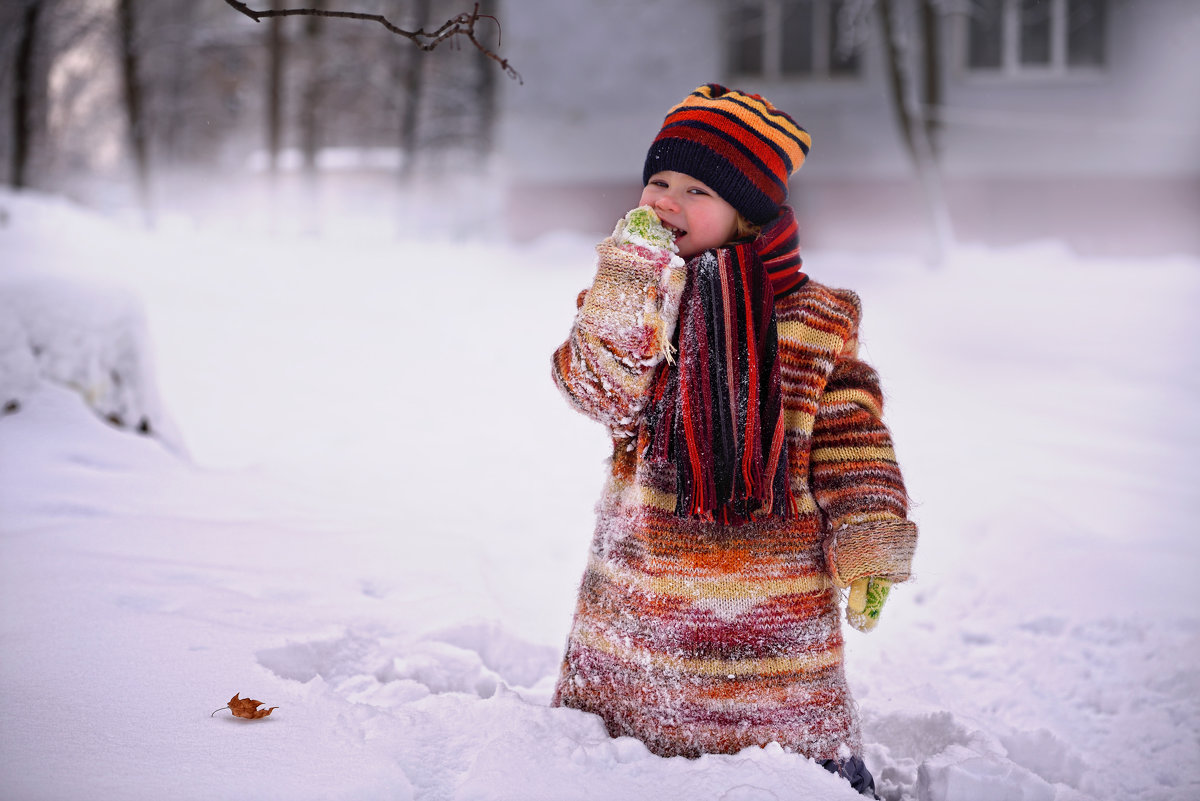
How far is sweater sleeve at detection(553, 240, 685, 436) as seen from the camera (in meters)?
1.86

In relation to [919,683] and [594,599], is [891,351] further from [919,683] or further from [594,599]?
[594,599]

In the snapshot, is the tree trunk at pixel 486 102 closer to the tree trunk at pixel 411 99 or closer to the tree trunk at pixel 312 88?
the tree trunk at pixel 411 99

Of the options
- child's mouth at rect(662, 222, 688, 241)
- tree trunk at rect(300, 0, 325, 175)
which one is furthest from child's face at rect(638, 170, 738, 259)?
tree trunk at rect(300, 0, 325, 175)

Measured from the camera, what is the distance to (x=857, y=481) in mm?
2031

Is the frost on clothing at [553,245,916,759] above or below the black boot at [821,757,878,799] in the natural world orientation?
above

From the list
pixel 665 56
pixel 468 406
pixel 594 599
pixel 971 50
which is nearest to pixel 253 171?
pixel 665 56

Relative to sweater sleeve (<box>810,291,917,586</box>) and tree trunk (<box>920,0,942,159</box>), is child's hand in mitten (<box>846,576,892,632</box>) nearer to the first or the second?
sweater sleeve (<box>810,291,917,586</box>)

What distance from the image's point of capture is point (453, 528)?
168 inches

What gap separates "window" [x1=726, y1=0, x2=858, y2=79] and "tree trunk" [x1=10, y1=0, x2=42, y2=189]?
9739 mm

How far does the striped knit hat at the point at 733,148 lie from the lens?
2055 mm

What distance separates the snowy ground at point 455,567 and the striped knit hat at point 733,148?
1.87 feet

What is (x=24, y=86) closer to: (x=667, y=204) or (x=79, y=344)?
(x=79, y=344)

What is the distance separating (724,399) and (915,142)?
10.00 m

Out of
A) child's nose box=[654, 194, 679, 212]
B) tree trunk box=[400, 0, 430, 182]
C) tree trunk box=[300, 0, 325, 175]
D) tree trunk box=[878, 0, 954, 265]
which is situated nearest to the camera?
child's nose box=[654, 194, 679, 212]
